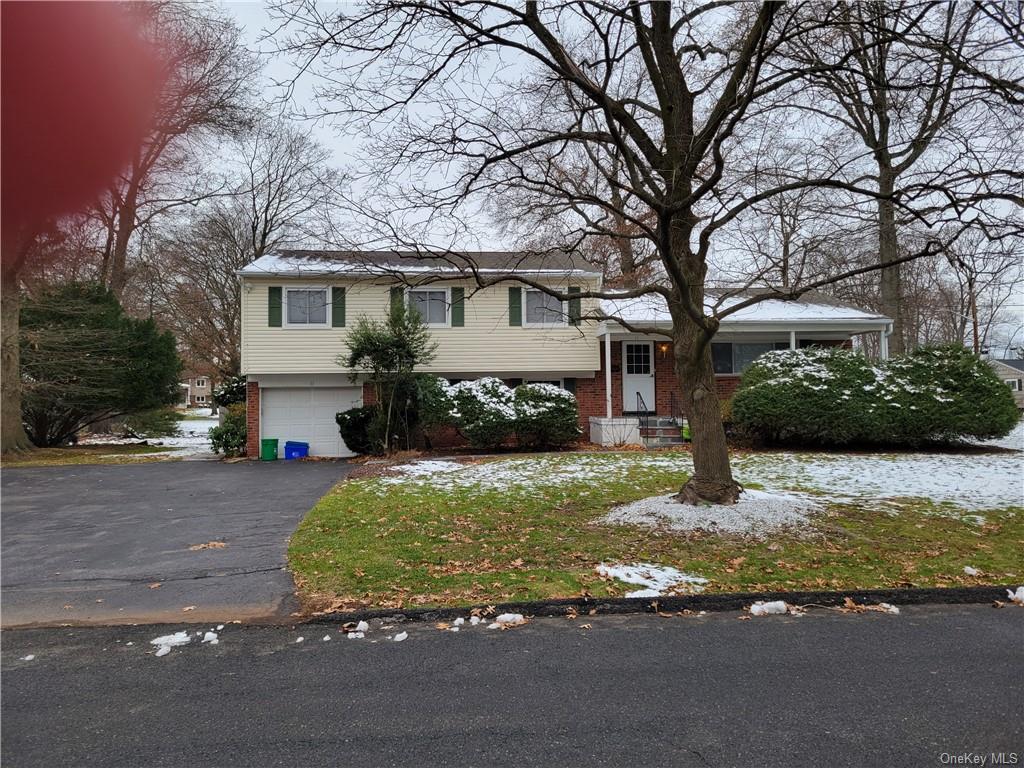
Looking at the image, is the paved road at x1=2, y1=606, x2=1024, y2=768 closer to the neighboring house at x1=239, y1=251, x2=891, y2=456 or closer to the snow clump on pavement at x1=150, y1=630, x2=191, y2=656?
the snow clump on pavement at x1=150, y1=630, x2=191, y2=656

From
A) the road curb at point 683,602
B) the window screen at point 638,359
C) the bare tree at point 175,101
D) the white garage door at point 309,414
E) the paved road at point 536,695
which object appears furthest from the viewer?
the window screen at point 638,359

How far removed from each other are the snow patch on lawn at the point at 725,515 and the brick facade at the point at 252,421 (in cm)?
1225

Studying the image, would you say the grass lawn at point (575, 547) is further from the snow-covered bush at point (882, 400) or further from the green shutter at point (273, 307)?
the green shutter at point (273, 307)

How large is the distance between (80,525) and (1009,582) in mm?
10513

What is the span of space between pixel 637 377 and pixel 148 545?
45.2 ft

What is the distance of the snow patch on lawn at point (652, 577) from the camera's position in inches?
208

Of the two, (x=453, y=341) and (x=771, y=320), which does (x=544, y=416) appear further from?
(x=771, y=320)

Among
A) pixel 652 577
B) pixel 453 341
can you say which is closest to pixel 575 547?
pixel 652 577

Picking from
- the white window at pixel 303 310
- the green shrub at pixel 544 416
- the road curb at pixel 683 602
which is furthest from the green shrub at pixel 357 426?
the road curb at pixel 683 602

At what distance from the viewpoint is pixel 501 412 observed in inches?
608

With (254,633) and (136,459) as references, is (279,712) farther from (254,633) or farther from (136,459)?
(136,459)

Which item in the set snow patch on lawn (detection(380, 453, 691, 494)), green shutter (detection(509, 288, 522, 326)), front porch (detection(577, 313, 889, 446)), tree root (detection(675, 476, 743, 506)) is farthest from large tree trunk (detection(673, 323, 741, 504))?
green shutter (detection(509, 288, 522, 326))

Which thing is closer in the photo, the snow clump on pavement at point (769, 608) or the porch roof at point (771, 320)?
the snow clump on pavement at point (769, 608)

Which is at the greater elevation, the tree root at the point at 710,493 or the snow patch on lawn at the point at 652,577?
the tree root at the point at 710,493
